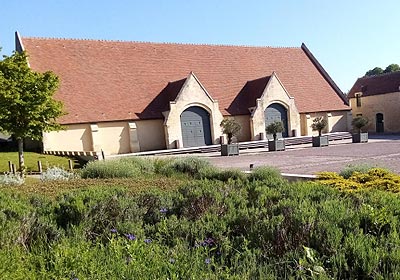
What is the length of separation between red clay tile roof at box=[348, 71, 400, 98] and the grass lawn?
4052cm

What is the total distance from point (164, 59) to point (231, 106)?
799cm

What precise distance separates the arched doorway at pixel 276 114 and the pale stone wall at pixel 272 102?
342 mm

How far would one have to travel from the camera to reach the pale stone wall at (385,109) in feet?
156

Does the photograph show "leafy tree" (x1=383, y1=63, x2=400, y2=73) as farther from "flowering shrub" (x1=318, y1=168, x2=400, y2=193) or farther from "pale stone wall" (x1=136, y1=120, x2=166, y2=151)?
"flowering shrub" (x1=318, y1=168, x2=400, y2=193)

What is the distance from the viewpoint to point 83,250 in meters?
3.56

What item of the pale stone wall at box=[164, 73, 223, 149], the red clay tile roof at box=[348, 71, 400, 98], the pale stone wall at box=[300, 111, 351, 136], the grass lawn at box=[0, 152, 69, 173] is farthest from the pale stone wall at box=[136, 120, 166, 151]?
the red clay tile roof at box=[348, 71, 400, 98]

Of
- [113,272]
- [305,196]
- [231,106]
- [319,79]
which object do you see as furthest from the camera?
[319,79]

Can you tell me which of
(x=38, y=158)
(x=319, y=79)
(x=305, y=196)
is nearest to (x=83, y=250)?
(x=305, y=196)

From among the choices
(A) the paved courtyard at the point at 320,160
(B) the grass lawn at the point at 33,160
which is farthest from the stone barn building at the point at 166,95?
(A) the paved courtyard at the point at 320,160

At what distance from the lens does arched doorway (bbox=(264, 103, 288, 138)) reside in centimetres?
3862

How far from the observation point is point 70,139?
30516 millimetres

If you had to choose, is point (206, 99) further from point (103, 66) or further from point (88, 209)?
point (88, 209)

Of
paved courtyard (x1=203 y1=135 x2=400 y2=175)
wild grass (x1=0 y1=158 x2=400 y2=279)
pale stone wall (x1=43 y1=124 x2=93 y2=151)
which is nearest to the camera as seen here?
wild grass (x1=0 y1=158 x2=400 y2=279)

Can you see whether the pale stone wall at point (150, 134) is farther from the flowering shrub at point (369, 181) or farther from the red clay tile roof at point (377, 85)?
the red clay tile roof at point (377, 85)
